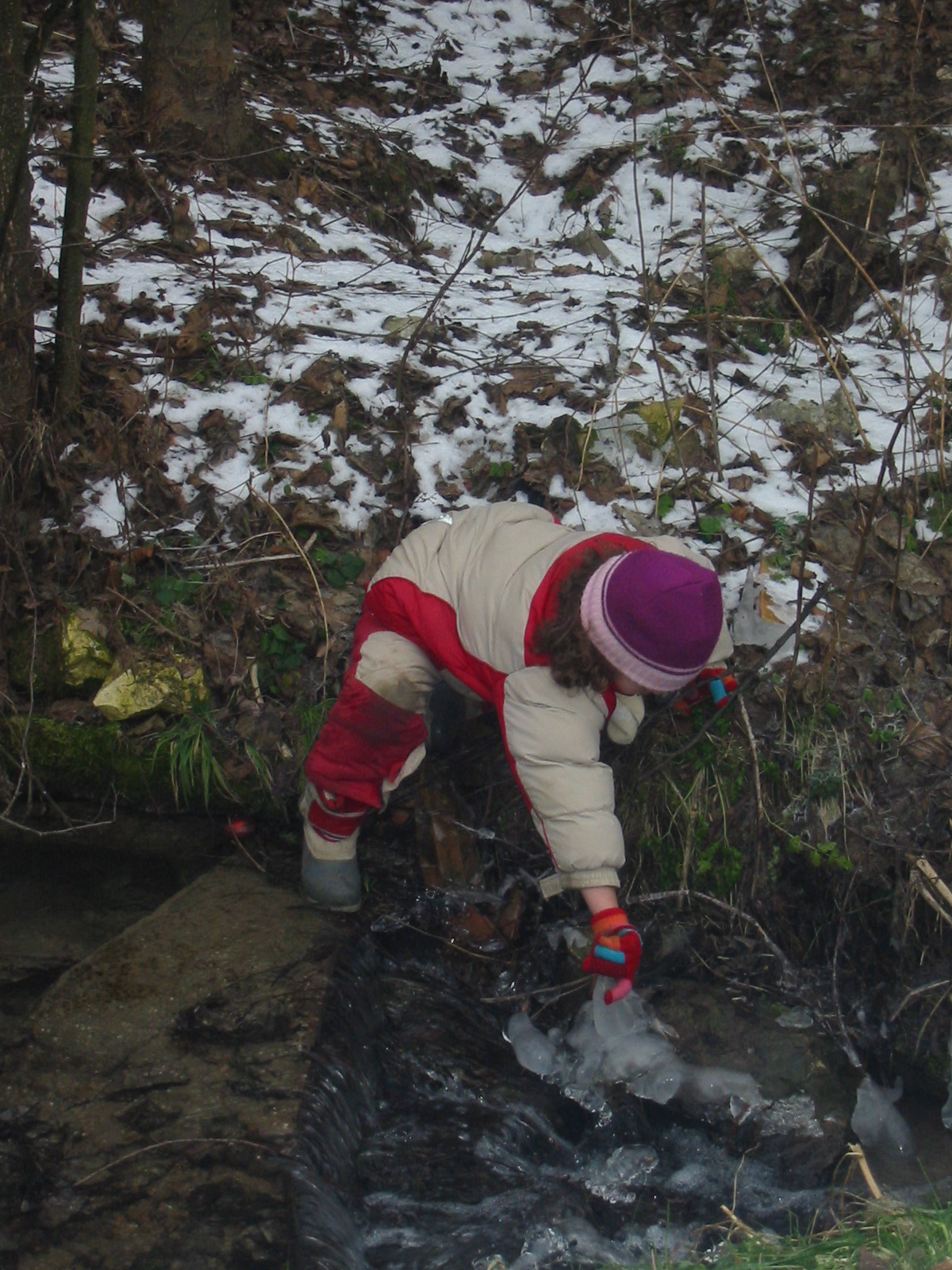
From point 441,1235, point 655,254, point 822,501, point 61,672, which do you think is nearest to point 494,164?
point 655,254

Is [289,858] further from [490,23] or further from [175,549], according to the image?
[490,23]

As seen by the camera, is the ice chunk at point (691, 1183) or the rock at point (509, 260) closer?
the ice chunk at point (691, 1183)

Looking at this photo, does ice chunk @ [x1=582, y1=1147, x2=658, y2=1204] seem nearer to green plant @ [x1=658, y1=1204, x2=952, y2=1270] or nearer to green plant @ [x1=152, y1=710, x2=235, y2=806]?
green plant @ [x1=658, y1=1204, x2=952, y2=1270]

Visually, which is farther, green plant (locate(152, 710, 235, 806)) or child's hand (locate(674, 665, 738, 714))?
green plant (locate(152, 710, 235, 806))

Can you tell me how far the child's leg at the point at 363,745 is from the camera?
3.25 metres

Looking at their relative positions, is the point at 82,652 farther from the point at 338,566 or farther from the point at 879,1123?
the point at 879,1123

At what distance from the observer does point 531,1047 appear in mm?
3324

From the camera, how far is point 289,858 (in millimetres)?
3736

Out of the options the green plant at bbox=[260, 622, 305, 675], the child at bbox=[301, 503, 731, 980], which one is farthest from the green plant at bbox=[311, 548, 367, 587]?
the child at bbox=[301, 503, 731, 980]

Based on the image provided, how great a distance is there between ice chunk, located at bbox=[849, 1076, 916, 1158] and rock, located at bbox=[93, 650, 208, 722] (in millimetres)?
2466

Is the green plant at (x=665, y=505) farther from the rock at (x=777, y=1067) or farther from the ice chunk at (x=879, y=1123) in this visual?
the ice chunk at (x=879, y=1123)

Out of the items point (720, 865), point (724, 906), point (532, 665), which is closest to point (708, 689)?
point (720, 865)

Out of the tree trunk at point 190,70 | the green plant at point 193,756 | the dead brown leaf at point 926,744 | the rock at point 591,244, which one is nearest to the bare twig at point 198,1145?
the green plant at point 193,756

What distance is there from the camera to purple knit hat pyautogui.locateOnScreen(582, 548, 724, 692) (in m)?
2.62
